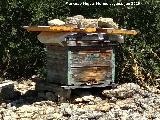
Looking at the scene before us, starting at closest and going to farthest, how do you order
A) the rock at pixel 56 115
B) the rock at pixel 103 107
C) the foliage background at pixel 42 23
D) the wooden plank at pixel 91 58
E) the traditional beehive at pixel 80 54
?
the rock at pixel 56 115, the rock at pixel 103 107, the traditional beehive at pixel 80 54, the wooden plank at pixel 91 58, the foliage background at pixel 42 23

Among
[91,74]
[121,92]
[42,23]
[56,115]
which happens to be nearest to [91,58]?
[91,74]

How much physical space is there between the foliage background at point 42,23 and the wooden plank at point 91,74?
72.6 inches

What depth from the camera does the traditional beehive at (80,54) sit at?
12820 millimetres

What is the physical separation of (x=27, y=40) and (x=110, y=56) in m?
3.60

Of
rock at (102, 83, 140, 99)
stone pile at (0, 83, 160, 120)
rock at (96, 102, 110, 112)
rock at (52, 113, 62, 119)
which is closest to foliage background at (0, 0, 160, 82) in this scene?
rock at (102, 83, 140, 99)

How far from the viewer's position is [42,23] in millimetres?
15906

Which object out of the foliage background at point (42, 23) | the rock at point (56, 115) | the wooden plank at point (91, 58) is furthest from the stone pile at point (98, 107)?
the foliage background at point (42, 23)

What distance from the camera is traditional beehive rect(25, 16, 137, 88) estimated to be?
42.1 ft

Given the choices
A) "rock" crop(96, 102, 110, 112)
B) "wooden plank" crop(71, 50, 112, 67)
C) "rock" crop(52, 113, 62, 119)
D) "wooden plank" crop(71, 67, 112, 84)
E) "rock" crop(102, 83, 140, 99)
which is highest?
"wooden plank" crop(71, 50, 112, 67)

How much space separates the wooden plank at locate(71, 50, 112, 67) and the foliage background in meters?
1.85

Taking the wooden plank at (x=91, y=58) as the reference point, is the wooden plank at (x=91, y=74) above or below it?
below

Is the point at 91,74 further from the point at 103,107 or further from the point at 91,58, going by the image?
the point at 103,107

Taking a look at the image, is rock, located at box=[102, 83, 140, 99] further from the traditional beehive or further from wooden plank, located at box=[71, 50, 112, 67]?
wooden plank, located at box=[71, 50, 112, 67]

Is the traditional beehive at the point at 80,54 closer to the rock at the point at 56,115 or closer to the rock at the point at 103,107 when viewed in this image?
the rock at the point at 103,107
